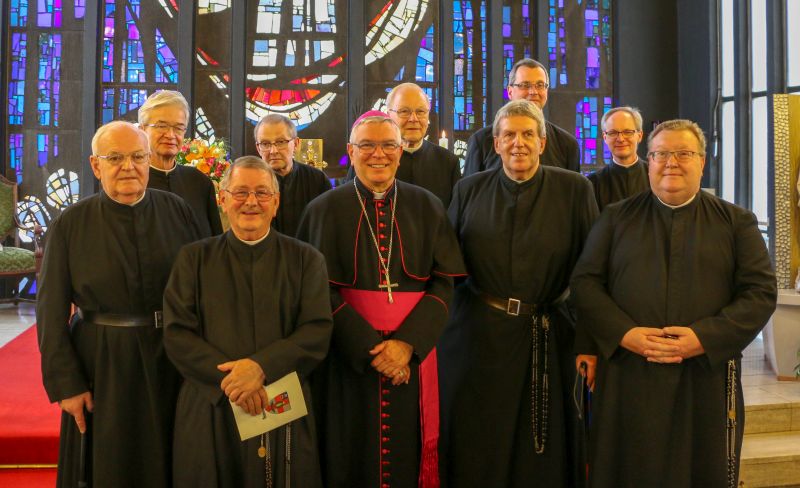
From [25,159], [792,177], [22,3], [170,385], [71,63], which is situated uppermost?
[22,3]

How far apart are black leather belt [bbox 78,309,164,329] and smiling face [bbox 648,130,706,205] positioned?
2021mm

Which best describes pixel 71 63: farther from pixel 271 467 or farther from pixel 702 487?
pixel 702 487

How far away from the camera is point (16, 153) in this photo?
943 centimetres

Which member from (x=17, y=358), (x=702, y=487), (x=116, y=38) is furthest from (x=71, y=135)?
(x=702, y=487)

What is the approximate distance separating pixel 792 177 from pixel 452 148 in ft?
14.4

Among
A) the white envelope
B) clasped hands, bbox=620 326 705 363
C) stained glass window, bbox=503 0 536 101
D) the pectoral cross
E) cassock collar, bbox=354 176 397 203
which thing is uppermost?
stained glass window, bbox=503 0 536 101

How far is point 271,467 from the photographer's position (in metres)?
3.06

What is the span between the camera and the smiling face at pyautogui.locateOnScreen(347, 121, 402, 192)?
3.46 m

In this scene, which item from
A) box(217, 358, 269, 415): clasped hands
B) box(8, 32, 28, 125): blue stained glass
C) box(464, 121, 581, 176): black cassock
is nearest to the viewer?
box(217, 358, 269, 415): clasped hands

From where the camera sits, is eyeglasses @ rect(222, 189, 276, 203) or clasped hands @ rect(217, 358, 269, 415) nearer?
clasped hands @ rect(217, 358, 269, 415)

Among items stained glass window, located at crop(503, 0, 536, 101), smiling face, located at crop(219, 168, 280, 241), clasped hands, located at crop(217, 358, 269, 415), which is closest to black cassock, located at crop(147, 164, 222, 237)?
smiling face, located at crop(219, 168, 280, 241)

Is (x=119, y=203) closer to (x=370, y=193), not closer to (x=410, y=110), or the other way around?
(x=370, y=193)

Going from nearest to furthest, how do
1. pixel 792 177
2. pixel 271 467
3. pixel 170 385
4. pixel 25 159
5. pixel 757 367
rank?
pixel 271 467
pixel 170 385
pixel 792 177
pixel 757 367
pixel 25 159

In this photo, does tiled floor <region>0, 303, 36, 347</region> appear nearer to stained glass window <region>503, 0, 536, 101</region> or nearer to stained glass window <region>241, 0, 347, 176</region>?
stained glass window <region>241, 0, 347, 176</region>
